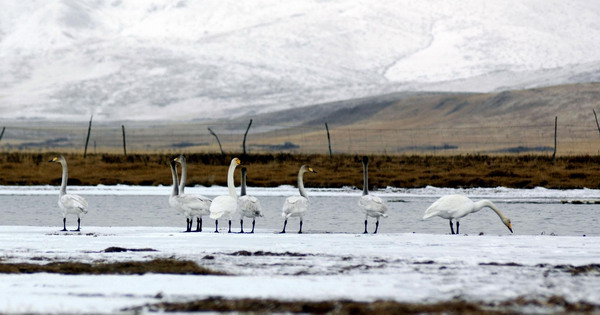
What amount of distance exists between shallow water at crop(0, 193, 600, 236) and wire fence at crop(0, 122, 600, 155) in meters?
51.5

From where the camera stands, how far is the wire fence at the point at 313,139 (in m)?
89.6

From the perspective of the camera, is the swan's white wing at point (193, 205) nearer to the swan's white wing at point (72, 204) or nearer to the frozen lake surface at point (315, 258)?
the frozen lake surface at point (315, 258)

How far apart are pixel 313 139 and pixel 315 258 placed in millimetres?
97560

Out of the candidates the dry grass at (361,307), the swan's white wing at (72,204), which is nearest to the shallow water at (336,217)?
the swan's white wing at (72,204)

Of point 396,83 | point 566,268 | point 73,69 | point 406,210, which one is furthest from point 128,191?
point 73,69

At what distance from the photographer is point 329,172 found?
3697 cm

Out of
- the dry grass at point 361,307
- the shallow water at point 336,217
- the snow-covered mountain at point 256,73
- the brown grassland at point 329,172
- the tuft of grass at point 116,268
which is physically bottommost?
the dry grass at point 361,307

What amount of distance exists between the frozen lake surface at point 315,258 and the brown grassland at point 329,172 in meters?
11.0

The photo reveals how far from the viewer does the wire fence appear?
89.6 metres

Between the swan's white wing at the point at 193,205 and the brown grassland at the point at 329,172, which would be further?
the brown grassland at the point at 329,172

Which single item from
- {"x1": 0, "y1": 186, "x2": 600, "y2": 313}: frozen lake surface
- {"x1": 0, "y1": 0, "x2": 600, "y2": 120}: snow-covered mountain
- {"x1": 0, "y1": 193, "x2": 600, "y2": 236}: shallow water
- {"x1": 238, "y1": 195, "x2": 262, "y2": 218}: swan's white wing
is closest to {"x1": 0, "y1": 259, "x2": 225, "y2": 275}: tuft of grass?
{"x1": 0, "y1": 186, "x2": 600, "y2": 313}: frozen lake surface

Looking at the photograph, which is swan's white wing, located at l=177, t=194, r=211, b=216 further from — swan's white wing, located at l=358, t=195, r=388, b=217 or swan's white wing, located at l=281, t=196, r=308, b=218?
swan's white wing, located at l=358, t=195, r=388, b=217

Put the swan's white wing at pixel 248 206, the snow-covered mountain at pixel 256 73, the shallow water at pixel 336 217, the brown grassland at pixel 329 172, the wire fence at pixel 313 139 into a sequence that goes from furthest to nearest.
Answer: the snow-covered mountain at pixel 256 73
the wire fence at pixel 313 139
the brown grassland at pixel 329 172
the shallow water at pixel 336 217
the swan's white wing at pixel 248 206

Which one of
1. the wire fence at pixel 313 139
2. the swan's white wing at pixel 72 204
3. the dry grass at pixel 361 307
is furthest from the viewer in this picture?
the wire fence at pixel 313 139
